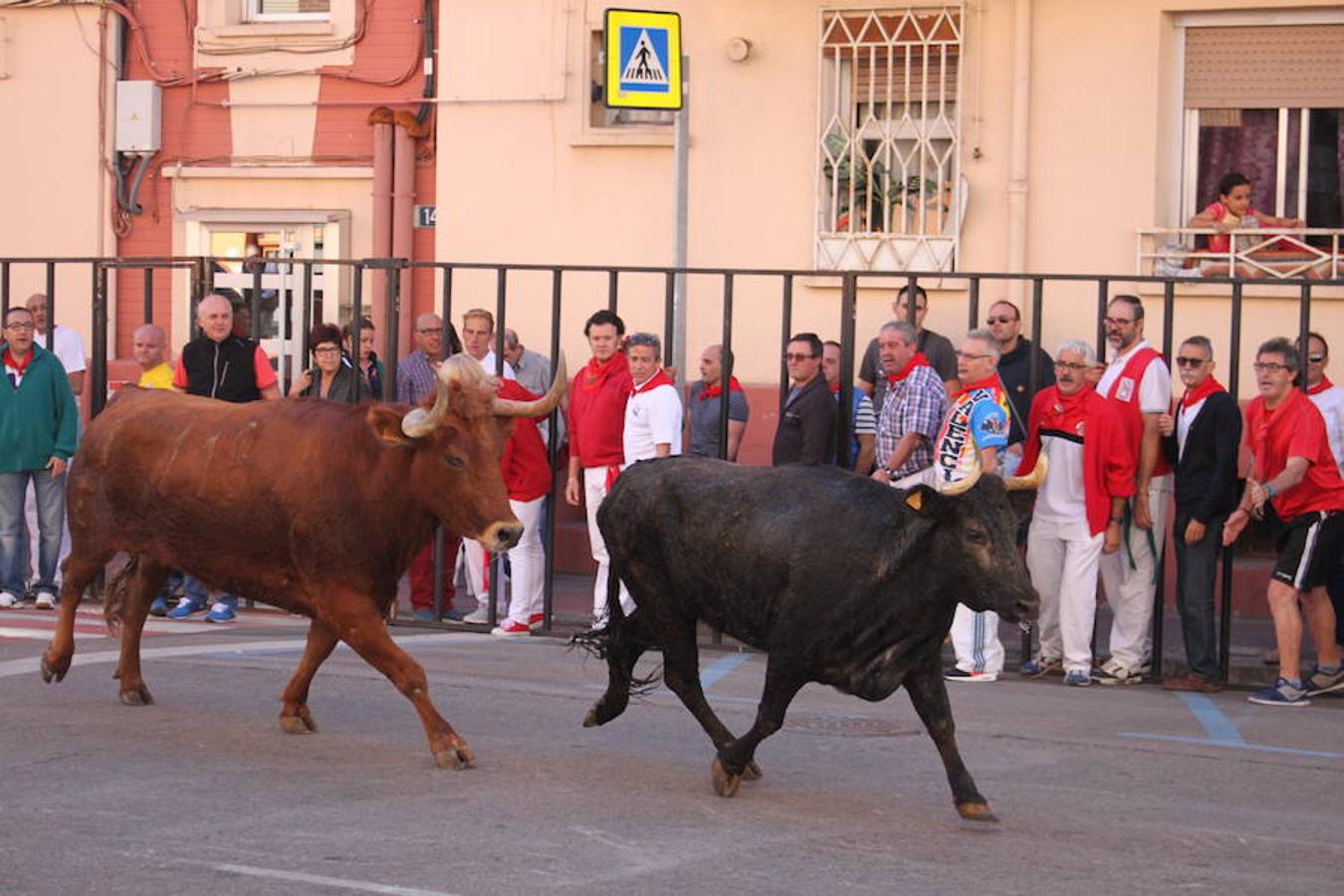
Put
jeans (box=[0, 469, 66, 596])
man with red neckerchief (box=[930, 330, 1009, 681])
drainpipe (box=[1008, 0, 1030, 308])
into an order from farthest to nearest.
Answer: drainpipe (box=[1008, 0, 1030, 308]) < jeans (box=[0, 469, 66, 596]) < man with red neckerchief (box=[930, 330, 1009, 681])

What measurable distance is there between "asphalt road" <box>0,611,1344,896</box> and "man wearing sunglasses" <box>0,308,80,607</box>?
2.78 metres

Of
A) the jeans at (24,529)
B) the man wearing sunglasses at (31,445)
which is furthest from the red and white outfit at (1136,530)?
the jeans at (24,529)

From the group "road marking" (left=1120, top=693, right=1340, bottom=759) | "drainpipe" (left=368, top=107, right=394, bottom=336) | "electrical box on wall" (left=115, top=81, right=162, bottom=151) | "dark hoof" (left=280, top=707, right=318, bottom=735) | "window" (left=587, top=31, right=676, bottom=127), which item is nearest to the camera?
"dark hoof" (left=280, top=707, right=318, bottom=735)

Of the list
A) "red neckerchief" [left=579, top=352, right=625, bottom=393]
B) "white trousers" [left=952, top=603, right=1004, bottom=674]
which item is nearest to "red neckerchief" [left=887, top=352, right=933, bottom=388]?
"white trousers" [left=952, top=603, right=1004, bottom=674]

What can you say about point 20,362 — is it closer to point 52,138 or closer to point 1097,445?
point 52,138

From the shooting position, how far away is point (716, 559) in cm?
811

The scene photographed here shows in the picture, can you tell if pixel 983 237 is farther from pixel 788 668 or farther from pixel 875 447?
Answer: pixel 788 668

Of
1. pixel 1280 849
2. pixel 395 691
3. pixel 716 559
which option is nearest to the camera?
pixel 1280 849

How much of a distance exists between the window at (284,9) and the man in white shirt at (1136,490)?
10.4m

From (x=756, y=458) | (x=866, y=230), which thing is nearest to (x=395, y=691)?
(x=756, y=458)

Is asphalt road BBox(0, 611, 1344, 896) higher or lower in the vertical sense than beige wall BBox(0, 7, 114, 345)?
lower

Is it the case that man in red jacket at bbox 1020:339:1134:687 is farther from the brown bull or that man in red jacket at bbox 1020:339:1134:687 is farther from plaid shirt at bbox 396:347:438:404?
plaid shirt at bbox 396:347:438:404

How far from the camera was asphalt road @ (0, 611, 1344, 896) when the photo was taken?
6.73 meters

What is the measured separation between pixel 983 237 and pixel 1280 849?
9152 mm
